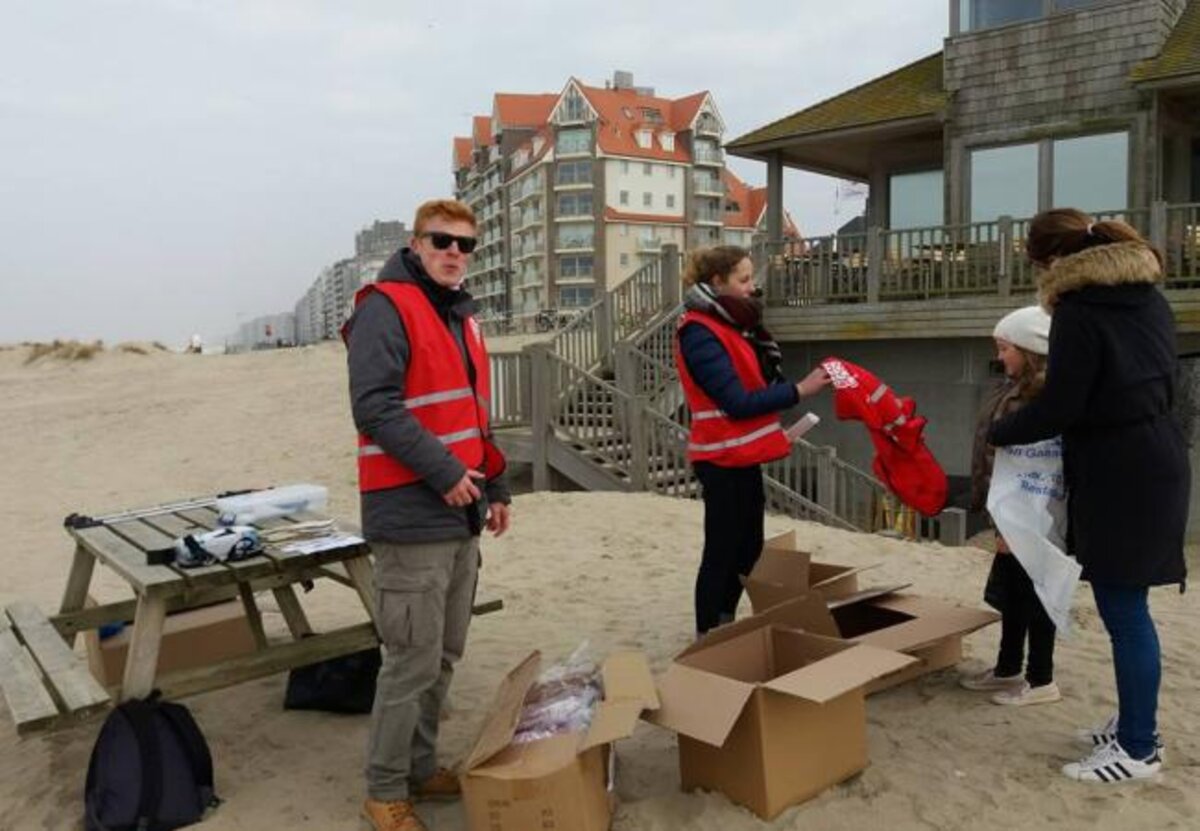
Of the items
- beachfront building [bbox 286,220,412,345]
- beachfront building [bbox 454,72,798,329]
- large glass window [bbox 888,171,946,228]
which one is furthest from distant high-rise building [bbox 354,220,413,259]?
large glass window [bbox 888,171,946,228]

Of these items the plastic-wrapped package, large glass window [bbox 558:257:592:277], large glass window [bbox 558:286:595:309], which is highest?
large glass window [bbox 558:257:592:277]

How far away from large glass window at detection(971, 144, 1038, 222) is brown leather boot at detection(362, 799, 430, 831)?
12.1 meters

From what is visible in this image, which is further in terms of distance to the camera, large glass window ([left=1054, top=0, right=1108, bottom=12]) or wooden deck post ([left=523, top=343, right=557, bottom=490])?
large glass window ([left=1054, top=0, right=1108, bottom=12])

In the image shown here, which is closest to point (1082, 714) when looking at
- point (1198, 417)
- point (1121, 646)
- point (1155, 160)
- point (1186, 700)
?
point (1186, 700)

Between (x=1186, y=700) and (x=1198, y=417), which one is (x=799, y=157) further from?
(x=1186, y=700)

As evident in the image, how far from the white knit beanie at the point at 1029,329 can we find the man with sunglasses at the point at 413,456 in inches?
72.5

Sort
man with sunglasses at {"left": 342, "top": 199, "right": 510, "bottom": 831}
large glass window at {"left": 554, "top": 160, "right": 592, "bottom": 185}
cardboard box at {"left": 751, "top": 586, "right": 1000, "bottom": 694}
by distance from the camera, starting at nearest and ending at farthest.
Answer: man with sunglasses at {"left": 342, "top": 199, "right": 510, "bottom": 831} → cardboard box at {"left": 751, "top": 586, "right": 1000, "bottom": 694} → large glass window at {"left": 554, "top": 160, "right": 592, "bottom": 185}

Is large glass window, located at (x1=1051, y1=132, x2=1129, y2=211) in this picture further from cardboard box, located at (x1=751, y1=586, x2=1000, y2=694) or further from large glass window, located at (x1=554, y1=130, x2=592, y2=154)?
large glass window, located at (x1=554, y1=130, x2=592, y2=154)

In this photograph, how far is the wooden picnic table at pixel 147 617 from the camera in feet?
10.1

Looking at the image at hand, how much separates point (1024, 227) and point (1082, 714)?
28.8 ft

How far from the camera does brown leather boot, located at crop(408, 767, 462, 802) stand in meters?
3.14

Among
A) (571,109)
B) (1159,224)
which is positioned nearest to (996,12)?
(1159,224)

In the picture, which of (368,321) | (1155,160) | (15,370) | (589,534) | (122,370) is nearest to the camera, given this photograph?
(368,321)

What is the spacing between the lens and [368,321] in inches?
108
